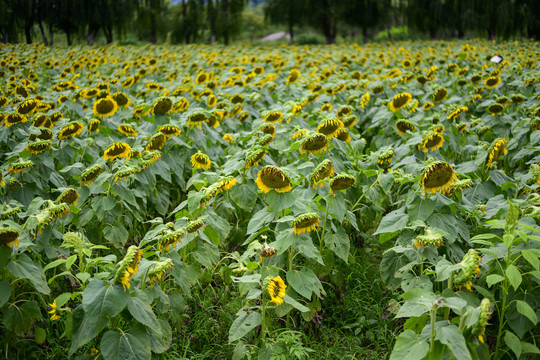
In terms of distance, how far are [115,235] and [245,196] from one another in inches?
35.6

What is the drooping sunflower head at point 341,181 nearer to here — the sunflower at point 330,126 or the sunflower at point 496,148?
the sunflower at point 330,126

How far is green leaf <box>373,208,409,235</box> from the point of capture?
224 cm

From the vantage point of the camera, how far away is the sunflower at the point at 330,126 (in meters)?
2.74

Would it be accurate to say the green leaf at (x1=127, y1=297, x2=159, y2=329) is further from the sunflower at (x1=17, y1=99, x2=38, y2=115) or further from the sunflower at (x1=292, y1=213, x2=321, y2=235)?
the sunflower at (x1=17, y1=99, x2=38, y2=115)

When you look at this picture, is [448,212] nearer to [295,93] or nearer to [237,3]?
[295,93]

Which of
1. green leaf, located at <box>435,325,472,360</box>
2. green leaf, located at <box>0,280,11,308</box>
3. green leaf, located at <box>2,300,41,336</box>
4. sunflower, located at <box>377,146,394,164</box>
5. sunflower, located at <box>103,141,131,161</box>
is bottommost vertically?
green leaf, located at <box>2,300,41,336</box>

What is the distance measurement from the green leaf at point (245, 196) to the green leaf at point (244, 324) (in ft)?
2.84

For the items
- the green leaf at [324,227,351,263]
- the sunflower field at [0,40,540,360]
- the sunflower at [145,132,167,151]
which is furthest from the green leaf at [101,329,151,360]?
the sunflower at [145,132,167,151]

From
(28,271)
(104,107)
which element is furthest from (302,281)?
(104,107)

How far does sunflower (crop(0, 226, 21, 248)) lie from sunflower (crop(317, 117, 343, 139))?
6.08 feet

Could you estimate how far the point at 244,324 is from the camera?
1.93m

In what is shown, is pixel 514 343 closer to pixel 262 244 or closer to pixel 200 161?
pixel 262 244

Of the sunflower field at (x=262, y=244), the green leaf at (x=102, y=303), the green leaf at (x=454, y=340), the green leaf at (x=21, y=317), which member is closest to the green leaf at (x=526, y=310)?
the sunflower field at (x=262, y=244)

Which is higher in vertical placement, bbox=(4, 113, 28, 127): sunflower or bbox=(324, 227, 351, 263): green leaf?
bbox=(4, 113, 28, 127): sunflower
